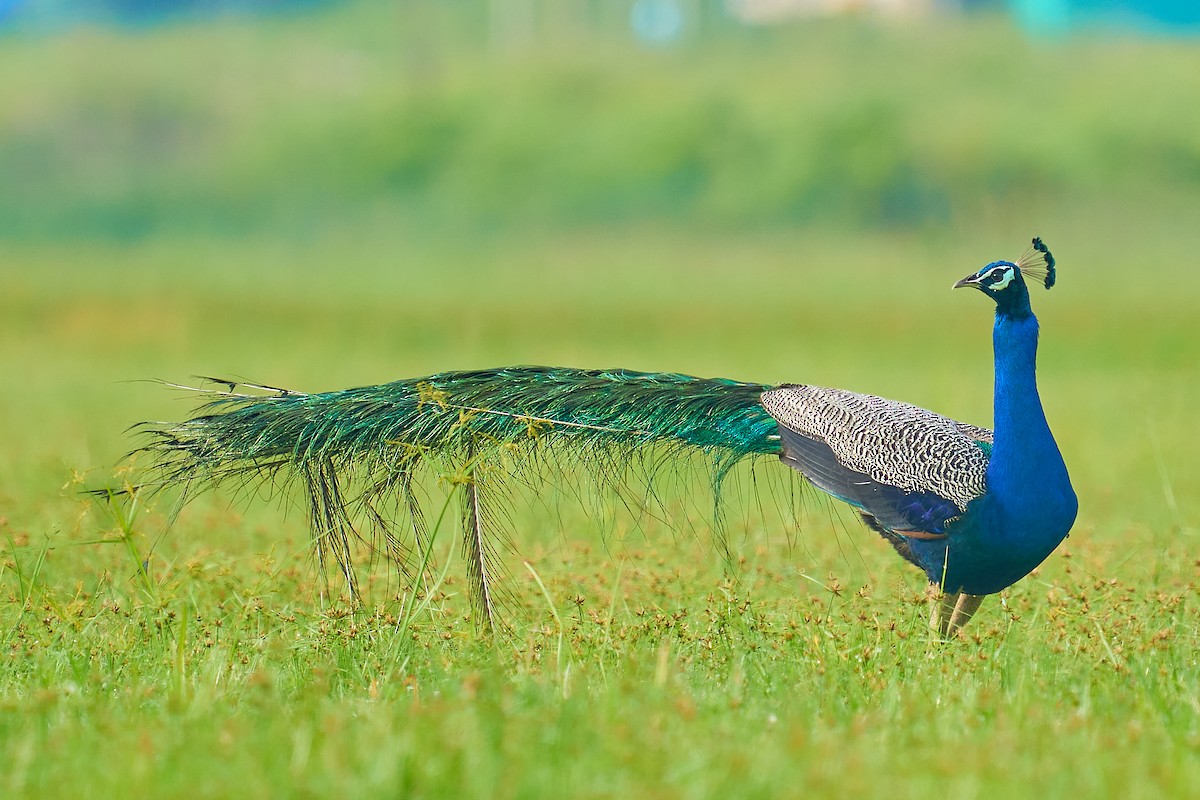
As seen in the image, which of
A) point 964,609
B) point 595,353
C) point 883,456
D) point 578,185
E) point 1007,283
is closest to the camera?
point 1007,283

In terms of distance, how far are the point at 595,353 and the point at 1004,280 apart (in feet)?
41.6

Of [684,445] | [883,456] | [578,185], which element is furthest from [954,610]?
[578,185]

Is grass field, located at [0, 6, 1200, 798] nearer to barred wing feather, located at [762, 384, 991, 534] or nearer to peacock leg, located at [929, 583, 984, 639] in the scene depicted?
peacock leg, located at [929, 583, 984, 639]

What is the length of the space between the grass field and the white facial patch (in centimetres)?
125

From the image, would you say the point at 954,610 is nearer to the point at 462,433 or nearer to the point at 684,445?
the point at 684,445

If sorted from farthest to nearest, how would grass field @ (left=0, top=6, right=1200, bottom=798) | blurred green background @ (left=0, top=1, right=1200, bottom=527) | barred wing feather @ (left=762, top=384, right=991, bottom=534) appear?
blurred green background @ (left=0, top=1, right=1200, bottom=527), barred wing feather @ (left=762, top=384, right=991, bottom=534), grass field @ (left=0, top=6, right=1200, bottom=798)

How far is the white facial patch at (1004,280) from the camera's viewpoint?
591 centimetres

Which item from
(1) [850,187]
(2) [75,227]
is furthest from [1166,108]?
(2) [75,227]

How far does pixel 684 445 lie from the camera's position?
6.29 metres

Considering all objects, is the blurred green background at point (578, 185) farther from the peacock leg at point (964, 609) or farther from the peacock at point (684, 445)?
the peacock leg at point (964, 609)

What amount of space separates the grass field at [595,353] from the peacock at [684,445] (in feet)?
0.96

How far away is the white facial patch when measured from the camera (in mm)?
5906

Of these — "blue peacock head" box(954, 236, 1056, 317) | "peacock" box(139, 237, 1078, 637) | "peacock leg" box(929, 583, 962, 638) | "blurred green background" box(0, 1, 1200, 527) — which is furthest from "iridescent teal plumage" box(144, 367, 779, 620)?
"blurred green background" box(0, 1, 1200, 527)

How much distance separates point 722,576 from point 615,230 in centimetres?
2039
